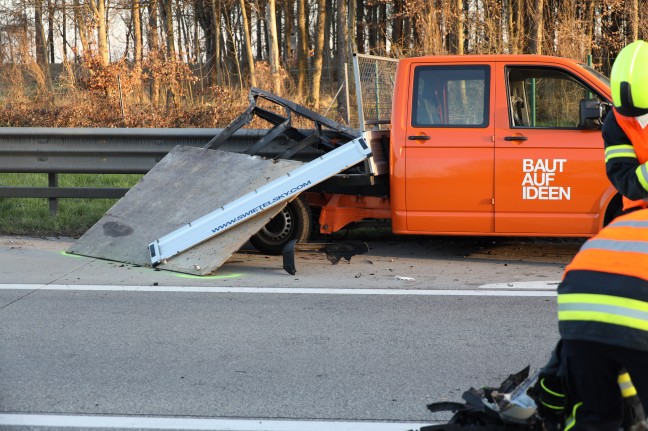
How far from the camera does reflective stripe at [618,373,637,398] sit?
230 cm

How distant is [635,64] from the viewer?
2.43 meters

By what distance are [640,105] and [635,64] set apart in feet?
0.39

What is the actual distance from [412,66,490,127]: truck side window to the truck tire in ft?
4.67

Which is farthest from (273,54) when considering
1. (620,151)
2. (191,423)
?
(620,151)

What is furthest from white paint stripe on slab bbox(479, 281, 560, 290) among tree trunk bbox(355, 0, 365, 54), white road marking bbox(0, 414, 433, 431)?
tree trunk bbox(355, 0, 365, 54)

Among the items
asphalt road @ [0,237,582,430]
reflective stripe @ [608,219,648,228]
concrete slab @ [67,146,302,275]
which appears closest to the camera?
reflective stripe @ [608,219,648,228]

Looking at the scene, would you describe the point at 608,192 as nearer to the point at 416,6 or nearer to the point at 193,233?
the point at 193,233

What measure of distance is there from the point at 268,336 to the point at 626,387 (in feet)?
11.3

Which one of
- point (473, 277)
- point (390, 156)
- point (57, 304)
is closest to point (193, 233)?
point (57, 304)

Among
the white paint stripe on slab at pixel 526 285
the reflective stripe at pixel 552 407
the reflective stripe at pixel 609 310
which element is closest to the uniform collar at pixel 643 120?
the reflective stripe at pixel 609 310

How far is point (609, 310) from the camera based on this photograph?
2268mm

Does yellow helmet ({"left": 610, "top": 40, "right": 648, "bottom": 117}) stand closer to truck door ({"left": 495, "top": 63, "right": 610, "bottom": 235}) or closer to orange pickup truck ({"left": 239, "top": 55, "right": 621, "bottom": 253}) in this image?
→ orange pickup truck ({"left": 239, "top": 55, "right": 621, "bottom": 253})

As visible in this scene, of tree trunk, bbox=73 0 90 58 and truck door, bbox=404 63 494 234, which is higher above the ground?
tree trunk, bbox=73 0 90 58

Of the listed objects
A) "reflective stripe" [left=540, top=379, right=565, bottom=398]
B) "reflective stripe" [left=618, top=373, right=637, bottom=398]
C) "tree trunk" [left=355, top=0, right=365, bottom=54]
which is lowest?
"reflective stripe" [left=540, top=379, right=565, bottom=398]
